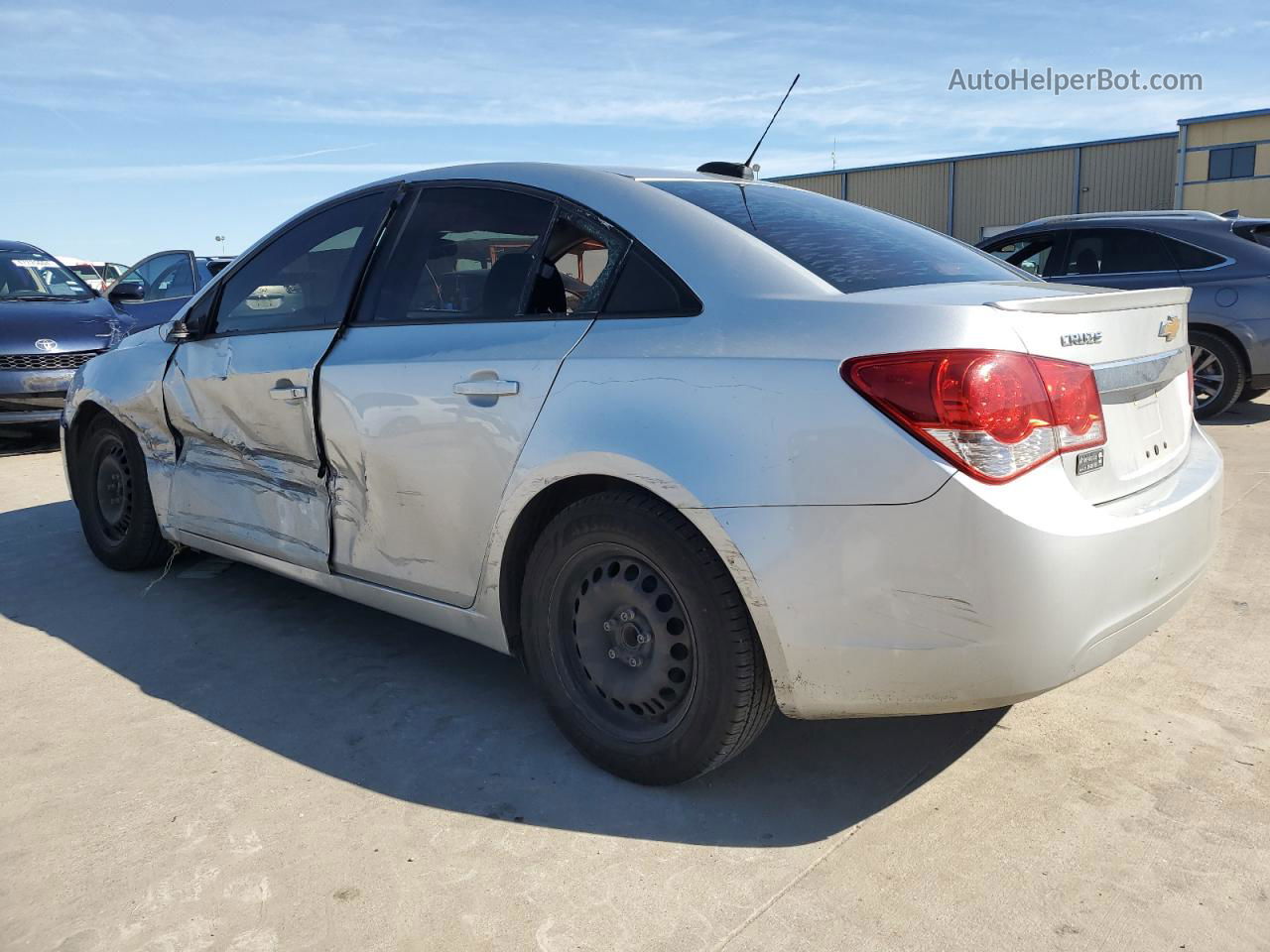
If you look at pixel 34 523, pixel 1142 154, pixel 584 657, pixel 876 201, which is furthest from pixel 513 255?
pixel 876 201

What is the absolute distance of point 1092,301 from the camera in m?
2.43

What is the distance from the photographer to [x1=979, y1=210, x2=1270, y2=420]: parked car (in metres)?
7.77

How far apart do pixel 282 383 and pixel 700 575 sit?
1808 mm

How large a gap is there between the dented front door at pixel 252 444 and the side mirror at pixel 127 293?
205 inches

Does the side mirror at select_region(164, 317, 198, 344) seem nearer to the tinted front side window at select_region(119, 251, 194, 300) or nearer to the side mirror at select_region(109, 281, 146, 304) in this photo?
the side mirror at select_region(109, 281, 146, 304)

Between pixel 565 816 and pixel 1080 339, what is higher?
pixel 1080 339

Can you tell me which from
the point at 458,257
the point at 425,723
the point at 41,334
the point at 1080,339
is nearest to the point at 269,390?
the point at 458,257

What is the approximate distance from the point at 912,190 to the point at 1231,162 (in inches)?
425

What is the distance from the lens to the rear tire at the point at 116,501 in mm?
4484

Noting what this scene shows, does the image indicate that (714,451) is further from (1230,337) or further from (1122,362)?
(1230,337)

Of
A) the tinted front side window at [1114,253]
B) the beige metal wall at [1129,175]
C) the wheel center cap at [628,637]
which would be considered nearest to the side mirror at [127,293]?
the wheel center cap at [628,637]

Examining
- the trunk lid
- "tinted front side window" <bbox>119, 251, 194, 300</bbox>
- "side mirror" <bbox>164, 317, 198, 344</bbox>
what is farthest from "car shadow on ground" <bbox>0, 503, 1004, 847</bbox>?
"tinted front side window" <bbox>119, 251, 194, 300</bbox>

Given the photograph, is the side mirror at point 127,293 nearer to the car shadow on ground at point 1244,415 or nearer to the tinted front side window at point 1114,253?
the tinted front side window at point 1114,253

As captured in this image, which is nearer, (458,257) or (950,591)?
(950,591)
